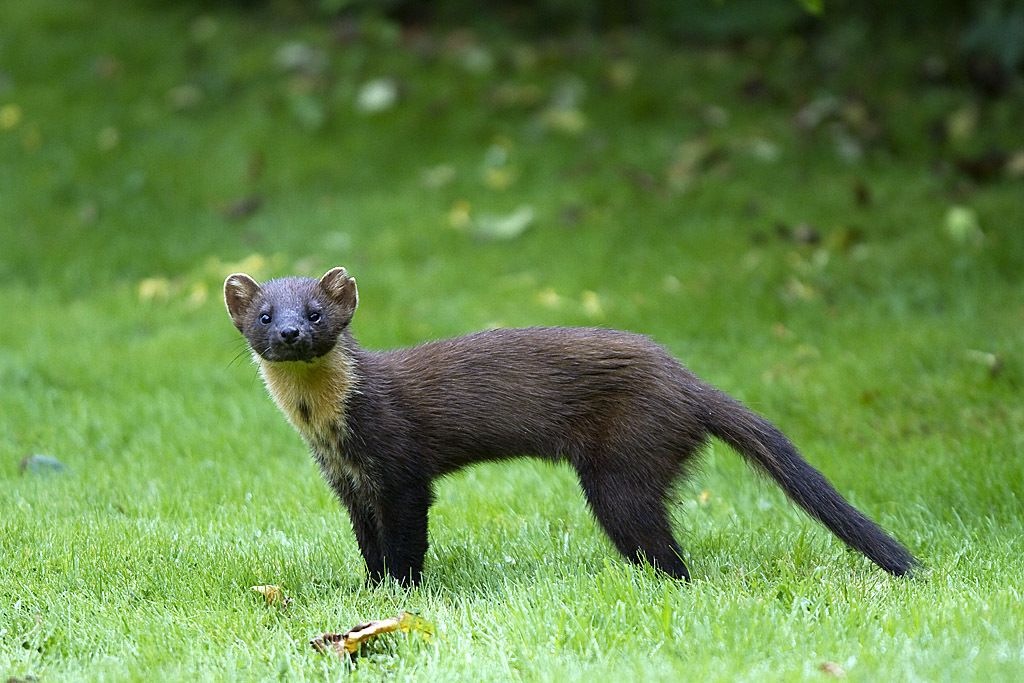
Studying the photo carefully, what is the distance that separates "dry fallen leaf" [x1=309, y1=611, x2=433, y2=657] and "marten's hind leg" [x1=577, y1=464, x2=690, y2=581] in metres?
0.94

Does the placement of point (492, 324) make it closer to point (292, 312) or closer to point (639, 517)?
point (292, 312)

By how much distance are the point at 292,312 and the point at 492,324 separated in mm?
3800

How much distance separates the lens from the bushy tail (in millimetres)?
4836

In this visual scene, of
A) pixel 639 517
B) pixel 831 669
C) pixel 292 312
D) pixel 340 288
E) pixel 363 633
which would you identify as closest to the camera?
pixel 831 669

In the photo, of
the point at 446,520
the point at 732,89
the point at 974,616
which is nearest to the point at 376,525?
the point at 446,520

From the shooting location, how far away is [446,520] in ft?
19.9

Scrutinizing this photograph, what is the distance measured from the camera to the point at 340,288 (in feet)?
17.4

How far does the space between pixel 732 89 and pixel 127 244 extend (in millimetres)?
5961

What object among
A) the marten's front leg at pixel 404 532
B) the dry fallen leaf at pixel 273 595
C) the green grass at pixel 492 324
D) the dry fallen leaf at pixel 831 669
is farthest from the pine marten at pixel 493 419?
the dry fallen leaf at pixel 831 669

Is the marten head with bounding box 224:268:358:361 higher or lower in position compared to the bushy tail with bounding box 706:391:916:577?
higher

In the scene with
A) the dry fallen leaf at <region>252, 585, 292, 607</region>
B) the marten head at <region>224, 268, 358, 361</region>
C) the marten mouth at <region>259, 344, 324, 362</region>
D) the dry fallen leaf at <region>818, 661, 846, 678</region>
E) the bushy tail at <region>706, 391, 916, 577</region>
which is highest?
the marten head at <region>224, 268, 358, 361</region>

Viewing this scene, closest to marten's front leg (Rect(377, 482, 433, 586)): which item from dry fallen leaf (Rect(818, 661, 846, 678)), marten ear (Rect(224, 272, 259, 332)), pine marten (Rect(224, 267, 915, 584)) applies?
pine marten (Rect(224, 267, 915, 584))

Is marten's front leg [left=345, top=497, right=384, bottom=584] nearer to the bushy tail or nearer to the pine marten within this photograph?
the pine marten

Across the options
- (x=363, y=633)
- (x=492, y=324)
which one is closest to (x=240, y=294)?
(x=363, y=633)
